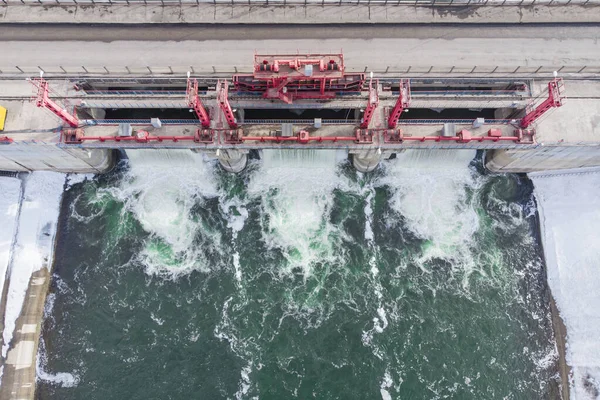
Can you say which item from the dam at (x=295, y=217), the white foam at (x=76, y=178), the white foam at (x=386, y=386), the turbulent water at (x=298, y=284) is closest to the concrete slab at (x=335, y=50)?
the dam at (x=295, y=217)

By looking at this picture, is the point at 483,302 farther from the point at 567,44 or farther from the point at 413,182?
the point at 567,44

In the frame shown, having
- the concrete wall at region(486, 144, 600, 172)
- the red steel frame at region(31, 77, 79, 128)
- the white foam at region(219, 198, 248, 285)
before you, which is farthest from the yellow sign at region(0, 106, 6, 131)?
the concrete wall at region(486, 144, 600, 172)

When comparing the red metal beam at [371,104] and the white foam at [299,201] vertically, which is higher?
the red metal beam at [371,104]

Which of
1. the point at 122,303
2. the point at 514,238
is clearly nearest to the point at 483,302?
the point at 514,238

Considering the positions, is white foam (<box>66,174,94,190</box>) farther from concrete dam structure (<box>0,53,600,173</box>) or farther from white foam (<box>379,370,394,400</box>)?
white foam (<box>379,370,394,400</box>)

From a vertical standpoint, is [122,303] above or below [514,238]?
below

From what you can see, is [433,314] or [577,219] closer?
[433,314]

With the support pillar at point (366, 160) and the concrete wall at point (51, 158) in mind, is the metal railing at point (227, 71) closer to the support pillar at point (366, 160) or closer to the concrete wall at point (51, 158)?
the concrete wall at point (51, 158)
